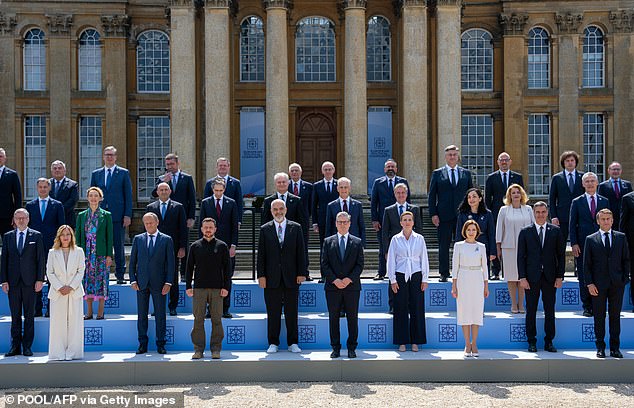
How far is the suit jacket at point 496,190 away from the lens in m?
15.2

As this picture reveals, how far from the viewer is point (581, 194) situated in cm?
1441

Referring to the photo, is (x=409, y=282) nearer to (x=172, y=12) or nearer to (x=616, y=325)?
(x=616, y=325)

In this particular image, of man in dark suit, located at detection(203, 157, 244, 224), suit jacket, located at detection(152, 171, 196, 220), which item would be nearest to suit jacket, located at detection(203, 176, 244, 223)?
man in dark suit, located at detection(203, 157, 244, 224)

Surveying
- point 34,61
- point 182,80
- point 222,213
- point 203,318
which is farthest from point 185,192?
point 34,61

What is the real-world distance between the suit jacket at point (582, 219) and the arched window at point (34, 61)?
23.3 meters

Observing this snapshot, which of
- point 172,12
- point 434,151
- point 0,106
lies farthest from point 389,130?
point 0,106

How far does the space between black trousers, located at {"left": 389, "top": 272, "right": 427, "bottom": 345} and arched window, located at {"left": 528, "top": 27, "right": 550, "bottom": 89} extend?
68.2 feet

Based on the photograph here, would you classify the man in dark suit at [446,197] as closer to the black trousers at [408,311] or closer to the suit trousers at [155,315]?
the black trousers at [408,311]

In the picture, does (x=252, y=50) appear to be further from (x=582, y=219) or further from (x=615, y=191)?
(x=582, y=219)

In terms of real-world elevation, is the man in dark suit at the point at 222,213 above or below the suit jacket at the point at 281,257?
above

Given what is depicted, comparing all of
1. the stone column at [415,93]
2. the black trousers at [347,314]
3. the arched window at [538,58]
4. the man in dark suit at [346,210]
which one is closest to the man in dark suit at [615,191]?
the man in dark suit at [346,210]

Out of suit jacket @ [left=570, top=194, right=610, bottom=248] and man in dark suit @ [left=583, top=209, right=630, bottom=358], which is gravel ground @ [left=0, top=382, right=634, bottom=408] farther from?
suit jacket @ [left=570, top=194, right=610, bottom=248]

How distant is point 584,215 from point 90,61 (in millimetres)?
22690

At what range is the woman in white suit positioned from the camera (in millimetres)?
11945
